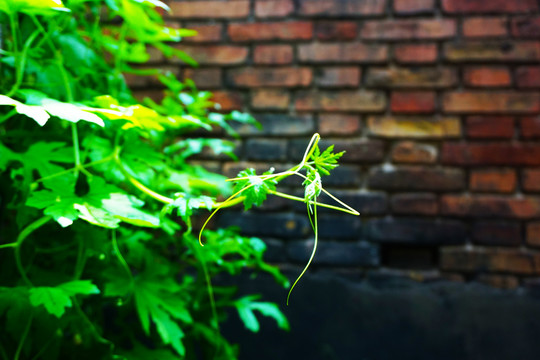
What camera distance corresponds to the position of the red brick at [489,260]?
1.31m

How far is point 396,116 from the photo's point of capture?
1.37m

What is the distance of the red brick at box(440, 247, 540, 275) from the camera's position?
1314 mm

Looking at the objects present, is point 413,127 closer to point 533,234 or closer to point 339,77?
point 339,77

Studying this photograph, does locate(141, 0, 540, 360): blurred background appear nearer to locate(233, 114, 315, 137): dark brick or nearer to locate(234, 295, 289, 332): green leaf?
locate(233, 114, 315, 137): dark brick

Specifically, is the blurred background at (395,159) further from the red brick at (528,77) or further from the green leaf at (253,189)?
the green leaf at (253,189)

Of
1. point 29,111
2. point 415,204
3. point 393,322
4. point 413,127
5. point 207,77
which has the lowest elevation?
point 393,322

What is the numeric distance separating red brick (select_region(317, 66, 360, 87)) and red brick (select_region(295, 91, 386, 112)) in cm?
2

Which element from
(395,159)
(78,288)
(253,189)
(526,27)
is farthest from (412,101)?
(78,288)

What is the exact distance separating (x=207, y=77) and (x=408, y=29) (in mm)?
641

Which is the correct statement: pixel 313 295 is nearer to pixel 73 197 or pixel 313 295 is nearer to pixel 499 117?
pixel 499 117

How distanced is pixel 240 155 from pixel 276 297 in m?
0.46

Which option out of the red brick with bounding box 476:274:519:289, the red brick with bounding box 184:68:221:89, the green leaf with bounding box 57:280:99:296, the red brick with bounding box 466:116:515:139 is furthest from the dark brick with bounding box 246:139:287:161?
the green leaf with bounding box 57:280:99:296

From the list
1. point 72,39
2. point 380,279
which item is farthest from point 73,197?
point 380,279

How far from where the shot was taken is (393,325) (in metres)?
1.35
